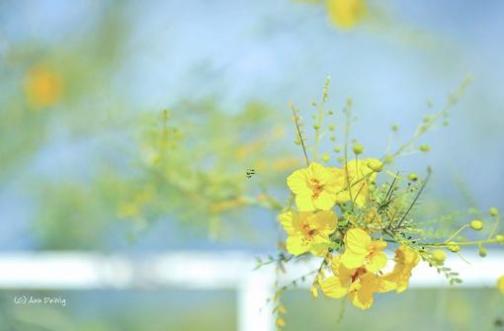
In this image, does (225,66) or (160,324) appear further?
(160,324)

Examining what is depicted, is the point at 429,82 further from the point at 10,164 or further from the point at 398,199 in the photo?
the point at 398,199

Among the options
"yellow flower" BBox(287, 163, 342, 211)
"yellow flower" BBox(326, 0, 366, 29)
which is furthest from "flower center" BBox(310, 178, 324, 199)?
"yellow flower" BBox(326, 0, 366, 29)

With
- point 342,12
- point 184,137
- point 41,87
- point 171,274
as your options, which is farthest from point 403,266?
point 41,87

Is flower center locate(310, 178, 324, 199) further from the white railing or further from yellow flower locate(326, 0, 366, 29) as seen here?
the white railing

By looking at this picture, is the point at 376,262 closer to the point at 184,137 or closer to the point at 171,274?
the point at 184,137

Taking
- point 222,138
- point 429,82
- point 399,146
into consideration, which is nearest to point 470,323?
point 222,138

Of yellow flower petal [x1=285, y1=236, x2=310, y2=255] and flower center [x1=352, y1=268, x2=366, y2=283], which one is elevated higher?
yellow flower petal [x1=285, y1=236, x2=310, y2=255]

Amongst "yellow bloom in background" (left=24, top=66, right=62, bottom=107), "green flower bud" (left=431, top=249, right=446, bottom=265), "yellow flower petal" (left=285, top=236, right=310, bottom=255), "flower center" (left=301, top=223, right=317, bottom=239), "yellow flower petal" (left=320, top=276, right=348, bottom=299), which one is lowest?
"yellow flower petal" (left=320, top=276, right=348, bottom=299)

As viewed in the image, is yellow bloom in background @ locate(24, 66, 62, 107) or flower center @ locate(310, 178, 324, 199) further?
yellow bloom in background @ locate(24, 66, 62, 107)

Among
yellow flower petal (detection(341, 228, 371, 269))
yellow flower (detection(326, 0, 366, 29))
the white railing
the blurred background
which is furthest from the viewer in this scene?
the white railing
